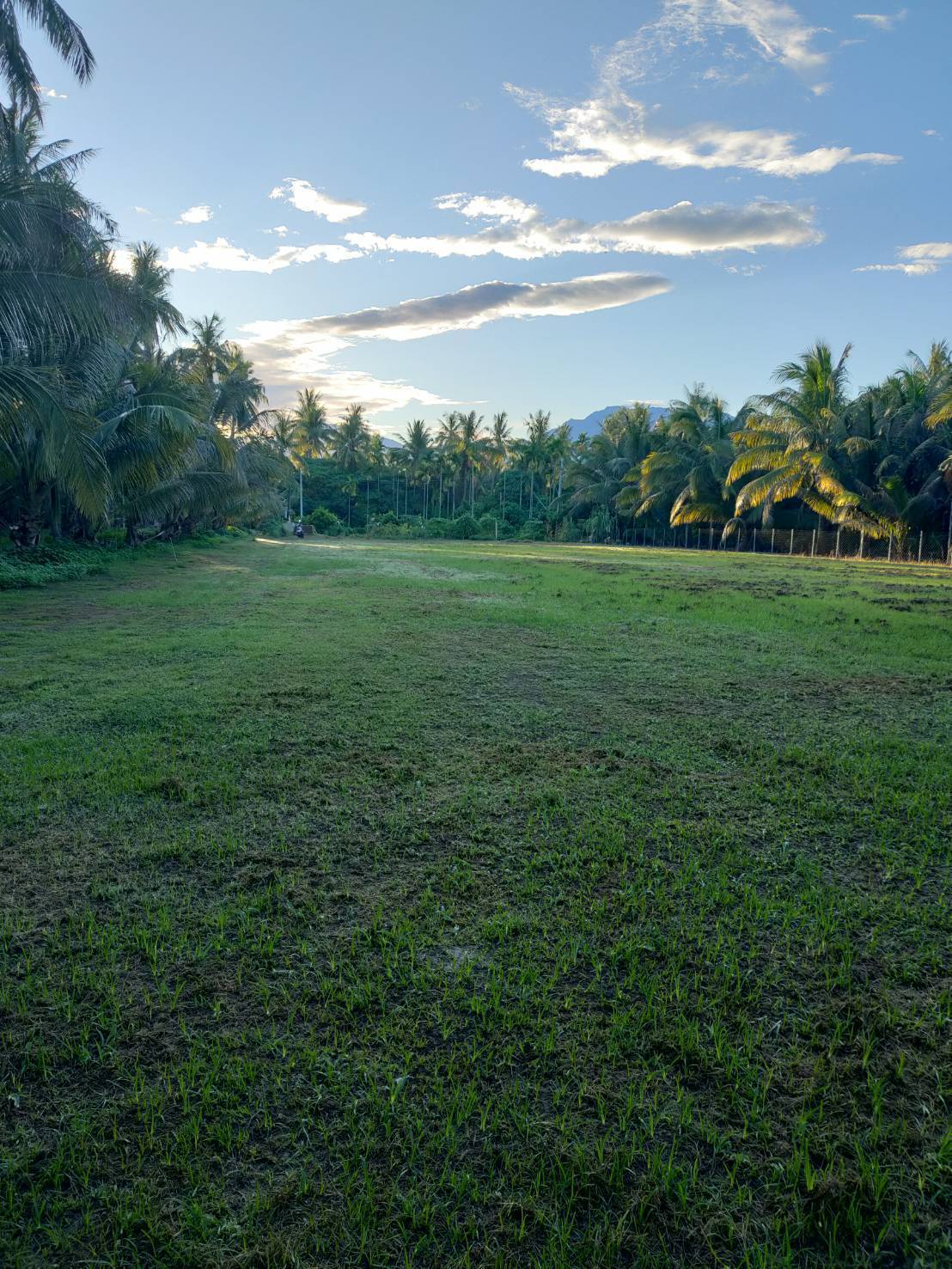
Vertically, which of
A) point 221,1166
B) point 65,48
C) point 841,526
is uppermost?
point 65,48

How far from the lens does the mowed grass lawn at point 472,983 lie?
169 centimetres

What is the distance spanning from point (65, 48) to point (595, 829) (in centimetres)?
1952

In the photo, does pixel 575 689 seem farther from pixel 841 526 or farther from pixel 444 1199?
pixel 841 526

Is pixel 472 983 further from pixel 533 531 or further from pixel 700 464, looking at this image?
pixel 533 531

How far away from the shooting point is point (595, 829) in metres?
3.66

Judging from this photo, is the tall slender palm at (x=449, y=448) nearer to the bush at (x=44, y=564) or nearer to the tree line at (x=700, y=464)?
the tree line at (x=700, y=464)

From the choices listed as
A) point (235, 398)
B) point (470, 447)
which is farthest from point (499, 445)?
point (235, 398)

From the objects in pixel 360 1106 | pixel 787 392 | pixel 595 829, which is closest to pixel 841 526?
pixel 787 392

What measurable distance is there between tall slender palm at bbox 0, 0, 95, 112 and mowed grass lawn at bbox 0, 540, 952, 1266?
1602 cm

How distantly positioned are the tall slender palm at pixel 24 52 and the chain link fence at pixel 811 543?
28347mm

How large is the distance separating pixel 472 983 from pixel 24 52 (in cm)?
2025

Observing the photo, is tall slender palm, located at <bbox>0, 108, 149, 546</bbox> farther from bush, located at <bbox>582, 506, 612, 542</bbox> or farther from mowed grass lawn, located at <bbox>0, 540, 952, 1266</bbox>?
bush, located at <bbox>582, 506, 612, 542</bbox>

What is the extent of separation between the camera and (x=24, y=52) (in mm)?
15102

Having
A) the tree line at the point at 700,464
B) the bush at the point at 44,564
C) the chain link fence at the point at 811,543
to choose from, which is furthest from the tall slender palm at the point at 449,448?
the bush at the point at 44,564
